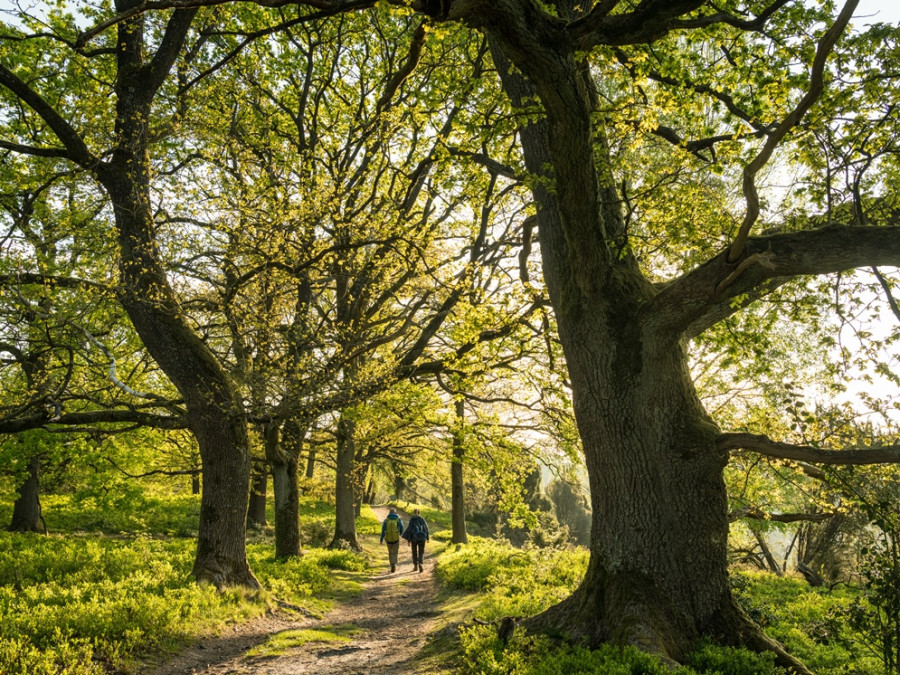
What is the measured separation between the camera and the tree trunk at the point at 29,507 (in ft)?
49.0

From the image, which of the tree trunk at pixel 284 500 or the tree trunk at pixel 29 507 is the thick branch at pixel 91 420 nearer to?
the tree trunk at pixel 284 500

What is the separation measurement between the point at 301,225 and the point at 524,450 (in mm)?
9445

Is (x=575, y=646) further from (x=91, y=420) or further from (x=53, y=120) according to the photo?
(x=53, y=120)

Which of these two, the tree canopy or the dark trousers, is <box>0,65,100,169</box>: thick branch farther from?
the dark trousers

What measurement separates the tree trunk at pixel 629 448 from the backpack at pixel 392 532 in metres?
10.6

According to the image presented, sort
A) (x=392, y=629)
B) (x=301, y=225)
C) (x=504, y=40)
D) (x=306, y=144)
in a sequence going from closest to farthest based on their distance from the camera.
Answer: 1. (x=504, y=40)
2. (x=301, y=225)
3. (x=392, y=629)
4. (x=306, y=144)

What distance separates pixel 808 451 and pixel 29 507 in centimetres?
1918

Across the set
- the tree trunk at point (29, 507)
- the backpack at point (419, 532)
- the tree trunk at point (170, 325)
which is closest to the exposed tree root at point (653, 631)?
the tree trunk at point (170, 325)

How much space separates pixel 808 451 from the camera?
18.7ft

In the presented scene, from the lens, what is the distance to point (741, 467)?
37.4 feet

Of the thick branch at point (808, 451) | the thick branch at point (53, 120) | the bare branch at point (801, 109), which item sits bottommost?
the thick branch at point (808, 451)

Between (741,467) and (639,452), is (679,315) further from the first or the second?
(741,467)

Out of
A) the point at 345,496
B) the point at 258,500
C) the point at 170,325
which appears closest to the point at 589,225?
the point at 170,325

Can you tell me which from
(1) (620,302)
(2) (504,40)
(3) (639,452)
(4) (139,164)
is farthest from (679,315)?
(4) (139,164)
